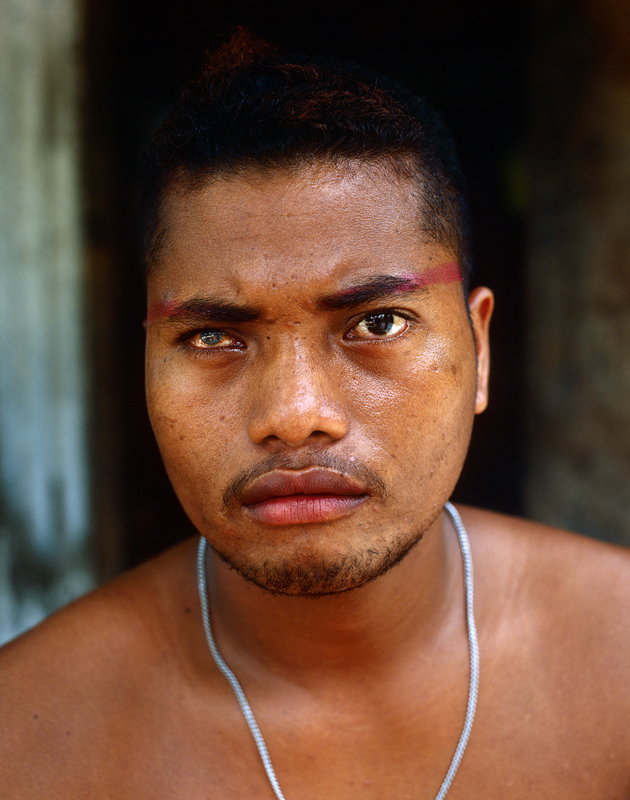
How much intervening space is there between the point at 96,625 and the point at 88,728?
0.30 metres

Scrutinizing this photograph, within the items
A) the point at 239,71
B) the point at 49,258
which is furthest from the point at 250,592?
the point at 49,258

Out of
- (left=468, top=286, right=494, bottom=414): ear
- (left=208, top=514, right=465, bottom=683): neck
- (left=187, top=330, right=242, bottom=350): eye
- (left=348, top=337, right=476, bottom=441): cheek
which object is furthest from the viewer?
(left=468, top=286, right=494, bottom=414): ear

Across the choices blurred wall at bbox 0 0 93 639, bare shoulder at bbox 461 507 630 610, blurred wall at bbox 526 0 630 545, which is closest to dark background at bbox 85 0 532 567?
blurred wall at bbox 0 0 93 639

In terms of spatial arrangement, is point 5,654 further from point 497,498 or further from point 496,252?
point 496,252

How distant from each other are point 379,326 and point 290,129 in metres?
0.55

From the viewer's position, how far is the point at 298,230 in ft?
5.39

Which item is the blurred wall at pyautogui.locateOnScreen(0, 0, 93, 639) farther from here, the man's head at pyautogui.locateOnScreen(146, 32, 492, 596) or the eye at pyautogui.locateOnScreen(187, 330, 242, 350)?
the eye at pyautogui.locateOnScreen(187, 330, 242, 350)

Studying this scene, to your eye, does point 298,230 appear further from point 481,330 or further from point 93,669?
point 93,669

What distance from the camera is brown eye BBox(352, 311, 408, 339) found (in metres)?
1.70

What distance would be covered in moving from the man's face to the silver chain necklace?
1.59 ft

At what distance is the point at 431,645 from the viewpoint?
2.04 m

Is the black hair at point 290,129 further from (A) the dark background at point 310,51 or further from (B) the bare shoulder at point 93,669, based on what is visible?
(B) the bare shoulder at point 93,669

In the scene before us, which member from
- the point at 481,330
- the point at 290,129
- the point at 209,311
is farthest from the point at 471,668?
the point at 290,129

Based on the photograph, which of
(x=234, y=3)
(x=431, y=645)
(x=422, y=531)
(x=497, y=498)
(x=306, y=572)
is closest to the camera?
(x=306, y=572)
